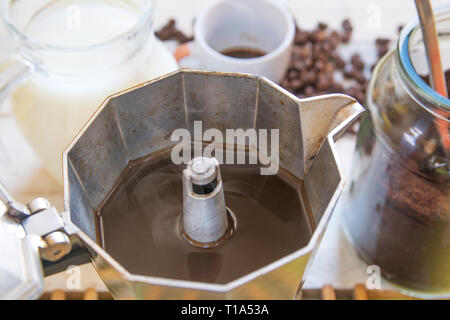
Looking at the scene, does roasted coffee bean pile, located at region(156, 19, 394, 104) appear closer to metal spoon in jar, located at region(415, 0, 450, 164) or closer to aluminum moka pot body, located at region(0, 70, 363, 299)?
metal spoon in jar, located at region(415, 0, 450, 164)

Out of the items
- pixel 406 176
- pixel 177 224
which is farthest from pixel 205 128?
pixel 406 176

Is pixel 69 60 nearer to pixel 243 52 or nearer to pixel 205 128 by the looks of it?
pixel 205 128

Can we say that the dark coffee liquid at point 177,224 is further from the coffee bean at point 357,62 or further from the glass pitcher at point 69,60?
the coffee bean at point 357,62

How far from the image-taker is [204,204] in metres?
0.49

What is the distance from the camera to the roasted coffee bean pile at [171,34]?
100 centimetres

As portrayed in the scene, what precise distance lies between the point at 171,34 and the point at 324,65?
0.94 feet

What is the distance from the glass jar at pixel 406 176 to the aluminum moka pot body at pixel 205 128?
0.50 ft

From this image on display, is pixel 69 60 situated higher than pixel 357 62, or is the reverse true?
pixel 69 60

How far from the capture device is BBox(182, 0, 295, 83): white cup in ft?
2.86

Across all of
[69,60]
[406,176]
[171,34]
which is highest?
[69,60]

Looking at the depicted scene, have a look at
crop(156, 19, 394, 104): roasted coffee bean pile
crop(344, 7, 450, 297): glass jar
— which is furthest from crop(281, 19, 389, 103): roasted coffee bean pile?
crop(344, 7, 450, 297): glass jar

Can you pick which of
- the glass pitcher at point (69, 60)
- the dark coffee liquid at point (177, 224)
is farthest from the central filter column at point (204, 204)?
the glass pitcher at point (69, 60)

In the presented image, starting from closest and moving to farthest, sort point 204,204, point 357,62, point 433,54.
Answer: point 204,204
point 433,54
point 357,62
